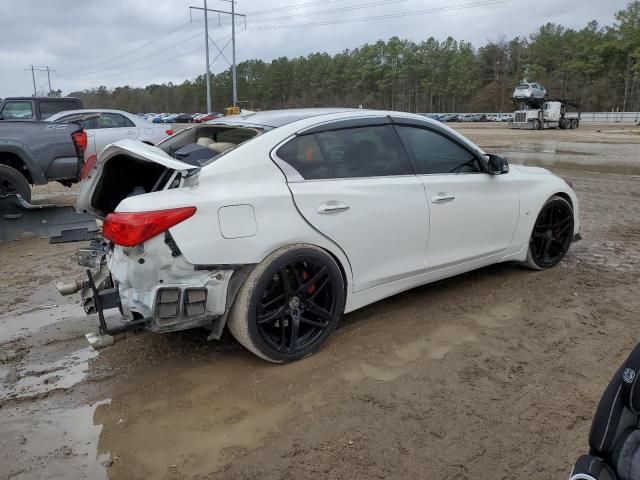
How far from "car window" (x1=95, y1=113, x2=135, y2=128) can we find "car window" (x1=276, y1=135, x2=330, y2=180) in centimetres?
969

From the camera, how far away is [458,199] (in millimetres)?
4230

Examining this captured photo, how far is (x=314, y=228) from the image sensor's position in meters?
3.44

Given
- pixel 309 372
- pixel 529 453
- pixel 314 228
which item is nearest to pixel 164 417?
pixel 309 372

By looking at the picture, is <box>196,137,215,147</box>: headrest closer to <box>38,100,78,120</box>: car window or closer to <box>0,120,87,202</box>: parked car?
<box>0,120,87,202</box>: parked car

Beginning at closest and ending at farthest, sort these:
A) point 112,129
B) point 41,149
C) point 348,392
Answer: point 348,392 < point 41,149 < point 112,129

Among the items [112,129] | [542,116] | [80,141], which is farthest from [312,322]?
[542,116]

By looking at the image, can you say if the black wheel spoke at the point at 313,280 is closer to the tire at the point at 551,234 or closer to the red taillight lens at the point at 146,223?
the red taillight lens at the point at 146,223

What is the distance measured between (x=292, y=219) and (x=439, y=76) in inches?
3866

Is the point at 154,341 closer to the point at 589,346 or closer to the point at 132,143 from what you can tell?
the point at 132,143

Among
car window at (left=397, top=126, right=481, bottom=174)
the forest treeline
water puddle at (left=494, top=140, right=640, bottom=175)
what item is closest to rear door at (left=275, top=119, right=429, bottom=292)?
car window at (left=397, top=126, right=481, bottom=174)

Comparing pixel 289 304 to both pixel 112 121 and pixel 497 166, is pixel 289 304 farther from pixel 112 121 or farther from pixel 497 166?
pixel 112 121

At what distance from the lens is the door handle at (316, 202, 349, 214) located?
3.47m

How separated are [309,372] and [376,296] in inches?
32.2

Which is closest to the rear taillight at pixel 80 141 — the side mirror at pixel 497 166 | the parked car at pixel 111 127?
the parked car at pixel 111 127
